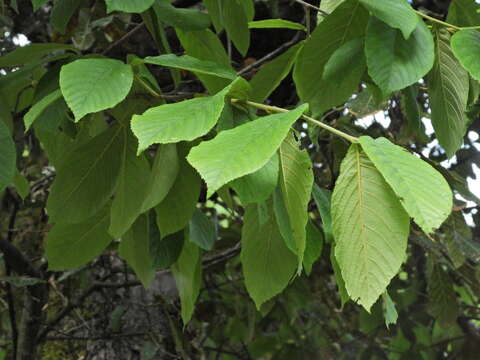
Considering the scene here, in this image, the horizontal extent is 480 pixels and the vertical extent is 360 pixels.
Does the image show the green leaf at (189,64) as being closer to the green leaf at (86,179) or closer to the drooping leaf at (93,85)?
the drooping leaf at (93,85)

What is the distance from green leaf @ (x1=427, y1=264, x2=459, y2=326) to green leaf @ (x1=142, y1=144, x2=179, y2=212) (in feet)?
4.70

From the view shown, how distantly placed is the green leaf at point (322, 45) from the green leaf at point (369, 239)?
27cm

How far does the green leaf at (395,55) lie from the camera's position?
76cm

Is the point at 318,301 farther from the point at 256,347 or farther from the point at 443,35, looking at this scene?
the point at 443,35

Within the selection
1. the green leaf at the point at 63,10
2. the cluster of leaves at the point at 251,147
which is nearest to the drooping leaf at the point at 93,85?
the cluster of leaves at the point at 251,147

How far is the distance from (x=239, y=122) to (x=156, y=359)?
1.24 meters

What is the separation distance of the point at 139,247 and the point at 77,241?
11 cm

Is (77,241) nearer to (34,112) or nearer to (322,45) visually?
(34,112)

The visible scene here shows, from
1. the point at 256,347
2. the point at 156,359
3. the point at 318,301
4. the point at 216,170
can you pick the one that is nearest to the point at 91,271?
the point at 156,359

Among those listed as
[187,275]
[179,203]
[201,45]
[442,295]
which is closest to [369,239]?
[179,203]

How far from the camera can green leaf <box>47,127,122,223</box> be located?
93 cm

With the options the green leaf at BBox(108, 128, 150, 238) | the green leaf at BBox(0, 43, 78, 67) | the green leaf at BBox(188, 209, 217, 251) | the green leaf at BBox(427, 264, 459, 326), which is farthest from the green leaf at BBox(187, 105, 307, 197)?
the green leaf at BBox(427, 264, 459, 326)

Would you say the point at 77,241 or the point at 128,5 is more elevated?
the point at 128,5

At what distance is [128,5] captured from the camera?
0.75m
